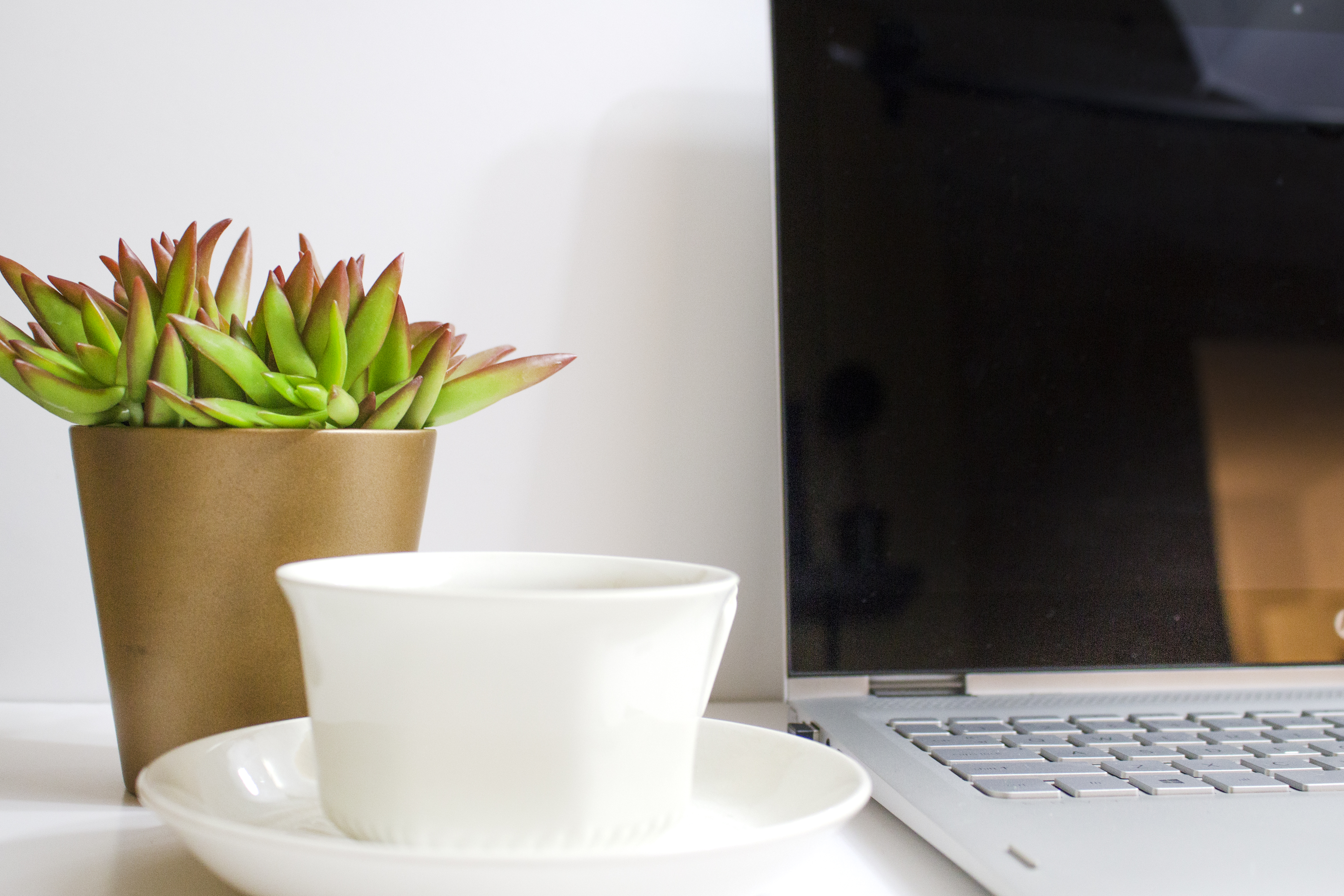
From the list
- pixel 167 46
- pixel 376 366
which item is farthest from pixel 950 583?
pixel 167 46

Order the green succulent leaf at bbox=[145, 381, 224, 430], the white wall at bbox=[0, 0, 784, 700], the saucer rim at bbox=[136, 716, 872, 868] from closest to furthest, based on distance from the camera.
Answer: the saucer rim at bbox=[136, 716, 872, 868] < the green succulent leaf at bbox=[145, 381, 224, 430] < the white wall at bbox=[0, 0, 784, 700]

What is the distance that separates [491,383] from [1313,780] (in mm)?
360

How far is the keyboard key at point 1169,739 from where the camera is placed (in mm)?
427

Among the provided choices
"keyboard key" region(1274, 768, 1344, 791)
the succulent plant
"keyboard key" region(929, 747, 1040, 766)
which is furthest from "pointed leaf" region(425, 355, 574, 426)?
"keyboard key" region(1274, 768, 1344, 791)

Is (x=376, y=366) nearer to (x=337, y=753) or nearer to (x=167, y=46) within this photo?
(x=337, y=753)

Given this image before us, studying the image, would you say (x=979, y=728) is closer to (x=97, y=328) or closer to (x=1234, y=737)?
(x=1234, y=737)

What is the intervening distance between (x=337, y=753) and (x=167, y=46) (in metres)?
0.52

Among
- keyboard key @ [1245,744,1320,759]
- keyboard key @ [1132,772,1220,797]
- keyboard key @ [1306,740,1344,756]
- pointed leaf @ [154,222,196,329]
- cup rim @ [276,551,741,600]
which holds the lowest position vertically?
keyboard key @ [1306,740,1344,756]

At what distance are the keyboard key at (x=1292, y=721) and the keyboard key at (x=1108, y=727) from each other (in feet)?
0.24

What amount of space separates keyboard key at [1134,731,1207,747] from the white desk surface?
0.14 meters

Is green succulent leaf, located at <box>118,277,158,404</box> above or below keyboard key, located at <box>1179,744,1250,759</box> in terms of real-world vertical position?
above

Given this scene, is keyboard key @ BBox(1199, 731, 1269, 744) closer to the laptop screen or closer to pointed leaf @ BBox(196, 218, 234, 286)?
the laptop screen

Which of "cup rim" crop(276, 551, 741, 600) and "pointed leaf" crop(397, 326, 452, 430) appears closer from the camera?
"cup rim" crop(276, 551, 741, 600)

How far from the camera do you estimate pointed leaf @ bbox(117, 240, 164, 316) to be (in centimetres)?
38
